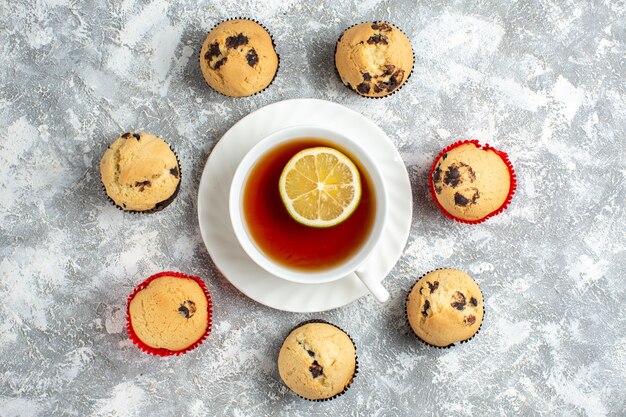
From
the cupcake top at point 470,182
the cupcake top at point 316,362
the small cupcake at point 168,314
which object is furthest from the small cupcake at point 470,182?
the small cupcake at point 168,314

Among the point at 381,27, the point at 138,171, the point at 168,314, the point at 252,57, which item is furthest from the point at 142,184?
the point at 381,27

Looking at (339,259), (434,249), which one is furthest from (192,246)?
(434,249)

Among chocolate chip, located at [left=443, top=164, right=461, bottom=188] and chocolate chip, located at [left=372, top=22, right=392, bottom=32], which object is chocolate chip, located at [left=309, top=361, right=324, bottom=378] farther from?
chocolate chip, located at [left=372, top=22, right=392, bottom=32]

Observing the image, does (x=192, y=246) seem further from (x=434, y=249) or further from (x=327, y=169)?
(x=434, y=249)

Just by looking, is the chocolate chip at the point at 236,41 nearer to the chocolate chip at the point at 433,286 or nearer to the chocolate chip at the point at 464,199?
the chocolate chip at the point at 464,199

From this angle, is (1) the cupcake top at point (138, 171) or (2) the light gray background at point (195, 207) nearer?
(1) the cupcake top at point (138, 171)

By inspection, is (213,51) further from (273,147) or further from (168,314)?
(168,314)
